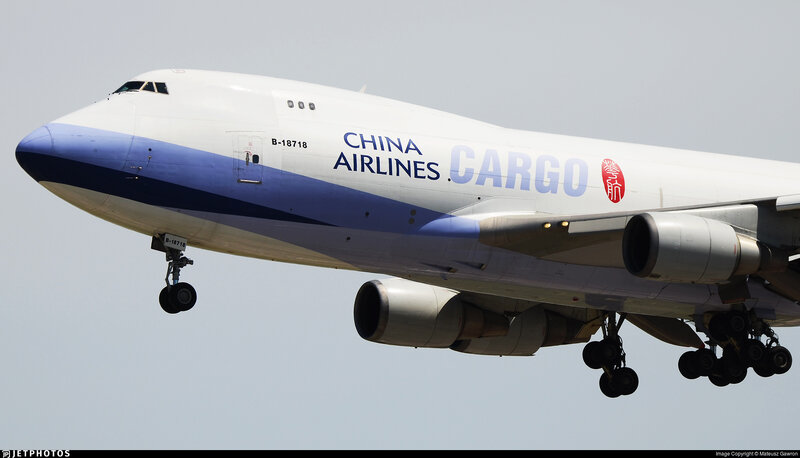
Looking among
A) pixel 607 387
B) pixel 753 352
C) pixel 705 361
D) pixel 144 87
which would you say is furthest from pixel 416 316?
pixel 144 87

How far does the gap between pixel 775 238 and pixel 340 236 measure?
9.03m

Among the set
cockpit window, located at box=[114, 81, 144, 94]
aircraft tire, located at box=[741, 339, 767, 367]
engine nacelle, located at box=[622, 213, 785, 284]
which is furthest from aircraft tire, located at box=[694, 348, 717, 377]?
cockpit window, located at box=[114, 81, 144, 94]

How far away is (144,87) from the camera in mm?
29594

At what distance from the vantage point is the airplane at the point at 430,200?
94.1 feet

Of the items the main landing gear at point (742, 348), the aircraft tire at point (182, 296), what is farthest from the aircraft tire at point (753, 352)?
the aircraft tire at point (182, 296)

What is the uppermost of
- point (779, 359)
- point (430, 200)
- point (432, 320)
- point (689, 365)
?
point (430, 200)

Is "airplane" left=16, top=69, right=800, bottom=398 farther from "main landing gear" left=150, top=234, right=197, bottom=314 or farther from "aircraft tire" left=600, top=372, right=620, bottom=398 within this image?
"aircraft tire" left=600, top=372, right=620, bottom=398

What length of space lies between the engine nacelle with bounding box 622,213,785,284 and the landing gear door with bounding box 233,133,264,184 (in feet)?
24.3

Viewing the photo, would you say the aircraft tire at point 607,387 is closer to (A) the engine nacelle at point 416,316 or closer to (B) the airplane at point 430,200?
(B) the airplane at point 430,200

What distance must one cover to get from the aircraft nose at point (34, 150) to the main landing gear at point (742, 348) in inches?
602

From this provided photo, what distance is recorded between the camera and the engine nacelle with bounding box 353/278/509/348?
35.6 m

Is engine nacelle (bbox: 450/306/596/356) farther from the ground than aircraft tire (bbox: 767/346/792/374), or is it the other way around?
engine nacelle (bbox: 450/306/596/356)

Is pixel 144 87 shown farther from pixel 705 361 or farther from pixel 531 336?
pixel 705 361

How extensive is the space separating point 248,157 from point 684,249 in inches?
342
